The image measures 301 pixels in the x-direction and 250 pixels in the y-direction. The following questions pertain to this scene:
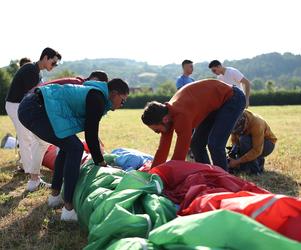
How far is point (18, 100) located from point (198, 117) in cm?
279

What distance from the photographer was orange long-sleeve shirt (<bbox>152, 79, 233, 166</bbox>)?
4207 mm

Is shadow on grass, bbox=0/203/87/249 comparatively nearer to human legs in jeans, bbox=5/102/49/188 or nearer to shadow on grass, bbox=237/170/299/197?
human legs in jeans, bbox=5/102/49/188

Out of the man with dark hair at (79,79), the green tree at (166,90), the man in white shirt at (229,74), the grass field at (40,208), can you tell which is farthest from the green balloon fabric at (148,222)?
the green tree at (166,90)

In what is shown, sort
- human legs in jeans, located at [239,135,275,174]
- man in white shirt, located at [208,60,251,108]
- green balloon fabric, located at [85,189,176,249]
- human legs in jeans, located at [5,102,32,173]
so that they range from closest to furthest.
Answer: green balloon fabric, located at [85,189,176,249] → human legs in jeans, located at [5,102,32,173] → human legs in jeans, located at [239,135,275,174] → man in white shirt, located at [208,60,251,108]

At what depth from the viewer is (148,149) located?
9500 millimetres

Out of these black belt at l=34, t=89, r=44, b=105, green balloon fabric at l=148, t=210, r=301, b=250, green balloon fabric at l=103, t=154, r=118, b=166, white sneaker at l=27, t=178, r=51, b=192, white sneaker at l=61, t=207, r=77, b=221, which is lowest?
white sneaker at l=27, t=178, r=51, b=192

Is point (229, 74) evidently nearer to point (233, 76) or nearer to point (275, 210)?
point (233, 76)

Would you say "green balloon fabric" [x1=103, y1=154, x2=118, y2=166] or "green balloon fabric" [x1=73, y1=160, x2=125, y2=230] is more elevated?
"green balloon fabric" [x1=73, y1=160, x2=125, y2=230]

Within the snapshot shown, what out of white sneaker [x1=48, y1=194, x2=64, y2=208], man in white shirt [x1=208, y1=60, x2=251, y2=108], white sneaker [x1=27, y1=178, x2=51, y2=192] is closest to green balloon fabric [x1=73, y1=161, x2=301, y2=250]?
white sneaker [x1=48, y1=194, x2=64, y2=208]

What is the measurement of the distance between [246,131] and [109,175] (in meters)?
2.82

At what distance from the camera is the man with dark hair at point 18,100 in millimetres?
5625

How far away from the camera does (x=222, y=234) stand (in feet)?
7.10

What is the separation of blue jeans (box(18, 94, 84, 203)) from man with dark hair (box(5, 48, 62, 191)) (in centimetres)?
130

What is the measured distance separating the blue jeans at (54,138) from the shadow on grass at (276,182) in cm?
257
